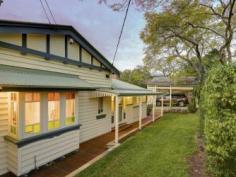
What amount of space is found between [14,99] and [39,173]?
2.38 metres

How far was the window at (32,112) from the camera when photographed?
5.99m

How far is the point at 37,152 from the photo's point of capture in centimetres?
625

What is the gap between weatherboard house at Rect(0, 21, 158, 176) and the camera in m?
5.67

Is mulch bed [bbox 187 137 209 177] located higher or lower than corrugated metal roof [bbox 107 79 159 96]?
lower

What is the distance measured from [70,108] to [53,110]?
102cm

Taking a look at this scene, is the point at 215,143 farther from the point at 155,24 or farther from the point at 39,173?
the point at 155,24

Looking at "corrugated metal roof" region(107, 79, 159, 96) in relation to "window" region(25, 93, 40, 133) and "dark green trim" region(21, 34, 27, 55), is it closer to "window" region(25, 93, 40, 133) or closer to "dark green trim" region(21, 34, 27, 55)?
"window" region(25, 93, 40, 133)

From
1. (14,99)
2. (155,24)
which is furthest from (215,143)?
(155,24)

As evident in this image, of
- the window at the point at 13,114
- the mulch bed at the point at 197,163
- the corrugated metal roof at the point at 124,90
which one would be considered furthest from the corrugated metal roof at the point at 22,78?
the mulch bed at the point at 197,163

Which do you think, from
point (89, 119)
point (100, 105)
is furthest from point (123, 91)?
point (89, 119)

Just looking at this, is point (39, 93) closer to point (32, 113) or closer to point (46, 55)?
point (32, 113)

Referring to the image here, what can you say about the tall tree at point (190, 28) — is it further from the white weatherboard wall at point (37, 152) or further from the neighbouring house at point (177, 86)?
the neighbouring house at point (177, 86)

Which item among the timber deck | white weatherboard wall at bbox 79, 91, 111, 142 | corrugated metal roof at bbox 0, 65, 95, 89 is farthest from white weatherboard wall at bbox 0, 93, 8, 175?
white weatherboard wall at bbox 79, 91, 111, 142

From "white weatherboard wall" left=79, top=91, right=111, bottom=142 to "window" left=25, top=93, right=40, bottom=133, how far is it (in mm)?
3083
